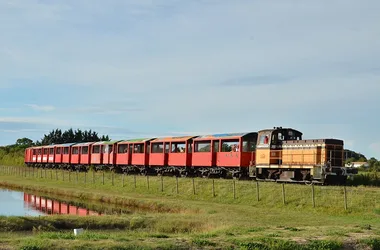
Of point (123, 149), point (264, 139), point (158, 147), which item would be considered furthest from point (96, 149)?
point (264, 139)

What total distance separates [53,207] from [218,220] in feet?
47.9

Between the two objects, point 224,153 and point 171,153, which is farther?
point 171,153

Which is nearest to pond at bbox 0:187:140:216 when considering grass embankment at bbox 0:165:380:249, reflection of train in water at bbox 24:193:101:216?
reflection of train in water at bbox 24:193:101:216

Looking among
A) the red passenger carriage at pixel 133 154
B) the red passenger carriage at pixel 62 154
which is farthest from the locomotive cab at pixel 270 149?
the red passenger carriage at pixel 62 154

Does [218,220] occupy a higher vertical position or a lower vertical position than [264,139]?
lower

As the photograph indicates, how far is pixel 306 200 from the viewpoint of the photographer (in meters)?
25.7

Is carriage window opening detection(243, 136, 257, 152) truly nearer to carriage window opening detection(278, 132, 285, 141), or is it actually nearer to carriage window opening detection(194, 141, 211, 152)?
carriage window opening detection(278, 132, 285, 141)

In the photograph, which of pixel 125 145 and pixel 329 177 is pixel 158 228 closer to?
pixel 329 177

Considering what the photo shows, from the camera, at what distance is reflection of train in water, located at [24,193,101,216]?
95.8ft

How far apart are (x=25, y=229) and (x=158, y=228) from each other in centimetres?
522

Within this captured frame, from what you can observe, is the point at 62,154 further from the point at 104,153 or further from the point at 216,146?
the point at 216,146

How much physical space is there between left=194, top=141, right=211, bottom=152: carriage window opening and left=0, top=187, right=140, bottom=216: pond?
35.2 feet

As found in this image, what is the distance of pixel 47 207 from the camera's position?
32031mm

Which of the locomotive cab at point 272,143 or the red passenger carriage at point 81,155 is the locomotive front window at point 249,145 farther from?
the red passenger carriage at point 81,155
